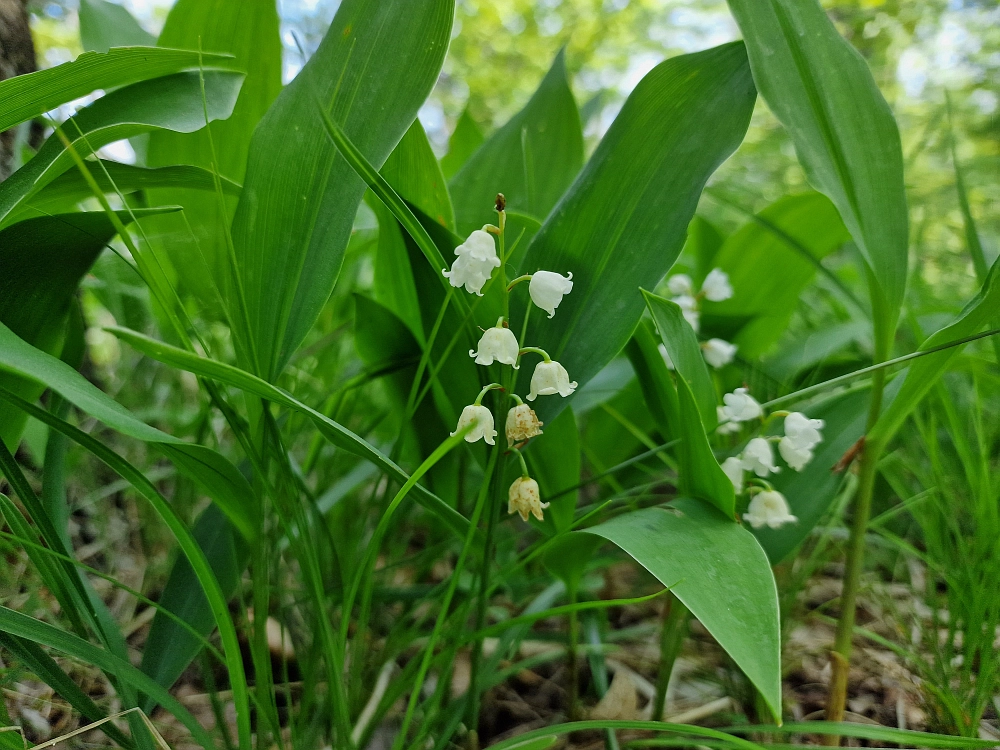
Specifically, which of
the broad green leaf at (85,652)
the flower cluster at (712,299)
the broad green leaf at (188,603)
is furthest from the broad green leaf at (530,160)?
the broad green leaf at (85,652)

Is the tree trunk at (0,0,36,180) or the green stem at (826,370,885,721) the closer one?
the green stem at (826,370,885,721)

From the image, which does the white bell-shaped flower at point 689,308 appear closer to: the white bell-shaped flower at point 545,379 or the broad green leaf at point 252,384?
the white bell-shaped flower at point 545,379

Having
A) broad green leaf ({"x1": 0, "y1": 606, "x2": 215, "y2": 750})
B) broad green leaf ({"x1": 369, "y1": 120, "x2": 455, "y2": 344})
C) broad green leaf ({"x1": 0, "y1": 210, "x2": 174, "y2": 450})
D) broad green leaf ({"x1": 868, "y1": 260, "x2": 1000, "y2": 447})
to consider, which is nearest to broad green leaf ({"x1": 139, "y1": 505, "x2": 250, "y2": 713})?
broad green leaf ({"x1": 0, "y1": 606, "x2": 215, "y2": 750})

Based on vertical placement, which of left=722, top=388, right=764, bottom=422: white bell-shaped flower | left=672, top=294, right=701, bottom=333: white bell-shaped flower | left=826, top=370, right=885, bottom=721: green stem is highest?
left=672, top=294, right=701, bottom=333: white bell-shaped flower

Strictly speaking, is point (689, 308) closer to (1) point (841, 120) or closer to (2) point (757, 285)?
(2) point (757, 285)

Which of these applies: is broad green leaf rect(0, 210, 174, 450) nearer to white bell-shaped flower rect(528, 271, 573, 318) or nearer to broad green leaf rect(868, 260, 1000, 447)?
white bell-shaped flower rect(528, 271, 573, 318)

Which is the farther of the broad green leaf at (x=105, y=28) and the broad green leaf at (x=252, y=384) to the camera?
the broad green leaf at (x=105, y=28)

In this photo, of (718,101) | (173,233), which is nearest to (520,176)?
(718,101)
